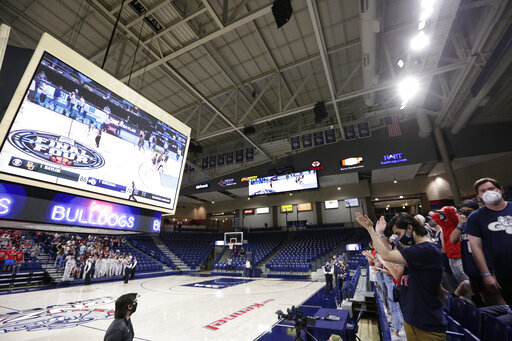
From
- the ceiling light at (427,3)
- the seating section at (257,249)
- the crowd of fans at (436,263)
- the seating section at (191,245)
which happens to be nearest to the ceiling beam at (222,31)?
the ceiling light at (427,3)

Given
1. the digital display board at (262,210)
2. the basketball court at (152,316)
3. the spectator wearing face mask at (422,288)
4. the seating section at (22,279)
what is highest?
the digital display board at (262,210)

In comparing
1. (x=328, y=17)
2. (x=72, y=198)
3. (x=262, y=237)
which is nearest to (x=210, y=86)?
(x=328, y=17)

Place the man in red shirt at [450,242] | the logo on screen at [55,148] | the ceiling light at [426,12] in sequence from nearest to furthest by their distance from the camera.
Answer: the logo on screen at [55,148] < the man in red shirt at [450,242] < the ceiling light at [426,12]

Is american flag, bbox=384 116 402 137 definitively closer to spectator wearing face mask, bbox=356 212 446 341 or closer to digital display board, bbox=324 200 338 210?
digital display board, bbox=324 200 338 210

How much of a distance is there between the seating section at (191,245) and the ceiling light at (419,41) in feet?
63.5

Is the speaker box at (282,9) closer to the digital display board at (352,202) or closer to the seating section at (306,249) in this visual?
the seating section at (306,249)

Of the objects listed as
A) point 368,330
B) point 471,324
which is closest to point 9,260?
point 368,330

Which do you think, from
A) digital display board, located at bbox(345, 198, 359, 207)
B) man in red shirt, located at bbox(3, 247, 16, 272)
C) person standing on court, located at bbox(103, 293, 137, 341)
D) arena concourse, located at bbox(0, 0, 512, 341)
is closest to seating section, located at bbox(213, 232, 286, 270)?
arena concourse, located at bbox(0, 0, 512, 341)

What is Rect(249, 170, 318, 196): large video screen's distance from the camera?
15.1m

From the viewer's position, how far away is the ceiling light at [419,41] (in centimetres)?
747

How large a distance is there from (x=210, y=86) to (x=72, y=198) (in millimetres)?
10628

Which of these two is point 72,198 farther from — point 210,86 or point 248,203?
point 248,203

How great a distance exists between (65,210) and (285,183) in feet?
47.1

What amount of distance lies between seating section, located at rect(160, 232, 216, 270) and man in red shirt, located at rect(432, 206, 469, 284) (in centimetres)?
1914
